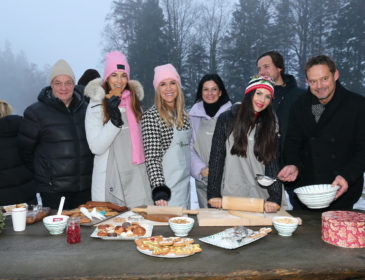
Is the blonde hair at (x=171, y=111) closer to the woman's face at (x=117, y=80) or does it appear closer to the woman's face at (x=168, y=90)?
the woman's face at (x=168, y=90)

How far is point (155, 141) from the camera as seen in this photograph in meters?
2.70

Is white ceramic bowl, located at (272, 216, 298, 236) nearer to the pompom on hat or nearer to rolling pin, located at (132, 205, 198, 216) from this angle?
rolling pin, located at (132, 205, 198, 216)

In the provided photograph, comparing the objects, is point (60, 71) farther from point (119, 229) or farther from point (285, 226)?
point (285, 226)

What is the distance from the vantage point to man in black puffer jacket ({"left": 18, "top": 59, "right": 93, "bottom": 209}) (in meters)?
3.09

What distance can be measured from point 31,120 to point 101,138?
98 cm

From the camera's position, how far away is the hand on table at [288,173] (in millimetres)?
2428

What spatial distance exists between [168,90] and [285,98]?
163 cm

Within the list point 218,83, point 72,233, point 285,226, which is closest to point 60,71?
point 218,83

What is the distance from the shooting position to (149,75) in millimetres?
20219

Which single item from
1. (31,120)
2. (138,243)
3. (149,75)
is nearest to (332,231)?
(138,243)

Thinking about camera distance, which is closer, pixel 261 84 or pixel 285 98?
pixel 261 84

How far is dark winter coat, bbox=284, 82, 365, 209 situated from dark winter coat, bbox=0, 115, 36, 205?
2797mm

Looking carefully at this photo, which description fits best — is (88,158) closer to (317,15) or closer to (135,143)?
(135,143)

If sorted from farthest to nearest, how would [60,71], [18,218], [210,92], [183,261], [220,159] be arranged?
[210,92]
[60,71]
[220,159]
[18,218]
[183,261]
